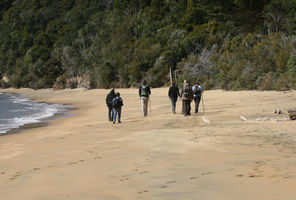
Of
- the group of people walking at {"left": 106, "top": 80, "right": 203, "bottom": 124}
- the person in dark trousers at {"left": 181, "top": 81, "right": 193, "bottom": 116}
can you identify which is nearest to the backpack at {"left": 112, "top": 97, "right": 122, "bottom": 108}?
the group of people walking at {"left": 106, "top": 80, "right": 203, "bottom": 124}

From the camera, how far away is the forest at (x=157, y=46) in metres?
30.5

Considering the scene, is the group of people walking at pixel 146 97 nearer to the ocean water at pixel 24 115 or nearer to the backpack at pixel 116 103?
the backpack at pixel 116 103

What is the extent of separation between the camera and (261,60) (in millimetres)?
29672

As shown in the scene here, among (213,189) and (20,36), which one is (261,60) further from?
(20,36)

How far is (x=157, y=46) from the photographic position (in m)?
46.5

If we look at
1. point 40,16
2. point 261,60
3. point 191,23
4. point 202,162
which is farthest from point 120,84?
point 40,16

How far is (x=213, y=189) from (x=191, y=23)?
147 feet

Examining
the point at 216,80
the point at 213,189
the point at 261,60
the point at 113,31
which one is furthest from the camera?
the point at 113,31

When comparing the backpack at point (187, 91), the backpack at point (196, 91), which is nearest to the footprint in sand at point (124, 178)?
the backpack at point (187, 91)

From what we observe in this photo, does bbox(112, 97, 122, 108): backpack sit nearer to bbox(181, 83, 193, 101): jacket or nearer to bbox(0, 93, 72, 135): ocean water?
bbox(181, 83, 193, 101): jacket

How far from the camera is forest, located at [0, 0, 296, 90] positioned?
30516 millimetres

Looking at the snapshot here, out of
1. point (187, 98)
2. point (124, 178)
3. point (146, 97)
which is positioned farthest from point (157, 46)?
point (124, 178)

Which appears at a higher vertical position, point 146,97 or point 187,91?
point 187,91

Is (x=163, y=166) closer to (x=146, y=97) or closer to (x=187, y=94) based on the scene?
(x=187, y=94)
